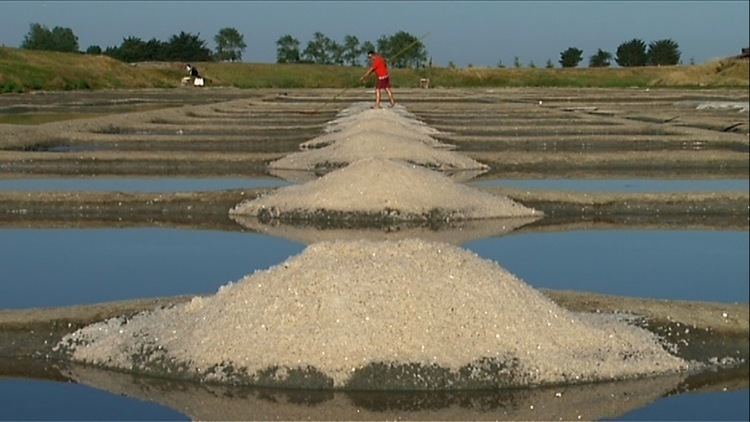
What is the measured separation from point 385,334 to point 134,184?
6748 millimetres

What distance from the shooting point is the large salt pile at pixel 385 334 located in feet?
14.0

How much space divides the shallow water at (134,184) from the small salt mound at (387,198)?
4.43ft

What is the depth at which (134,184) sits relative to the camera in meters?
10.7

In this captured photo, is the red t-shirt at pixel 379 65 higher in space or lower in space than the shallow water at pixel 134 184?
higher

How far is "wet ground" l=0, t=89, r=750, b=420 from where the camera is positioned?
4.13 metres

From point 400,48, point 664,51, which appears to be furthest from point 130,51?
point 664,51

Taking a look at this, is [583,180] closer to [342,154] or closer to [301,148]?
[342,154]

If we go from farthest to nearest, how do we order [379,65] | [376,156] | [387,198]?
[379,65], [376,156], [387,198]

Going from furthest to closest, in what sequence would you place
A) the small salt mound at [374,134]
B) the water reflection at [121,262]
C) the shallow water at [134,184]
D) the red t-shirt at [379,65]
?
the red t-shirt at [379,65] → the small salt mound at [374,134] → the shallow water at [134,184] → the water reflection at [121,262]

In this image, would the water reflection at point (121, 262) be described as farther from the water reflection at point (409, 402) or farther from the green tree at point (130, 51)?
the green tree at point (130, 51)

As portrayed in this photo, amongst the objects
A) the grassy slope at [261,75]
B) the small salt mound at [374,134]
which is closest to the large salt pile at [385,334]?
the small salt mound at [374,134]

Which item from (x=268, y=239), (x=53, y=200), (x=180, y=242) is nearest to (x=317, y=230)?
(x=268, y=239)

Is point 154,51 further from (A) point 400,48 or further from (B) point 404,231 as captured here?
(B) point 404,231

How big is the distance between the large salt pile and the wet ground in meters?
0.11
